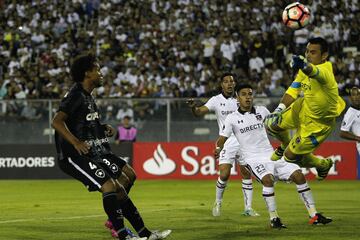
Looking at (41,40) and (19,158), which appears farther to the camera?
(41,40)

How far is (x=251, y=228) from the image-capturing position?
542 inches

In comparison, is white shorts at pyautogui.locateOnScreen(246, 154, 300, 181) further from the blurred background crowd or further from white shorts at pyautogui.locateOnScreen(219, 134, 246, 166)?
the blurred background crowd

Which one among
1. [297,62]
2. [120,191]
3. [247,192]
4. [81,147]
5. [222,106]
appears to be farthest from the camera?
[222,106]

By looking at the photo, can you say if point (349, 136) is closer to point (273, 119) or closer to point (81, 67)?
point (273, 119)

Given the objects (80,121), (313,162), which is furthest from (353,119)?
(80,121)

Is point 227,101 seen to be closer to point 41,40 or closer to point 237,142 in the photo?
point 237,142

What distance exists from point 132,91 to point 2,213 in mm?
14385

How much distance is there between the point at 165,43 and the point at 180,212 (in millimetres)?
17209

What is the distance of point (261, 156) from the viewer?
14492 millimetres

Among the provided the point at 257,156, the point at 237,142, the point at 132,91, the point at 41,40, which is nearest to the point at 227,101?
the point at 237,142

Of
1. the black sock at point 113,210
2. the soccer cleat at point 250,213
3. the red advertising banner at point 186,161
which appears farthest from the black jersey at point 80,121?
the red advertising banner at point 186,161

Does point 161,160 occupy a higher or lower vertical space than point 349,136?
lower

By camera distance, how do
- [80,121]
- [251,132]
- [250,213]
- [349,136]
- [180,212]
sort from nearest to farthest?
[80,121] → [251,132] → [250,213] → [180,212] → [349,136]

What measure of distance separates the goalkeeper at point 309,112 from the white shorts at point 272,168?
15 cm
